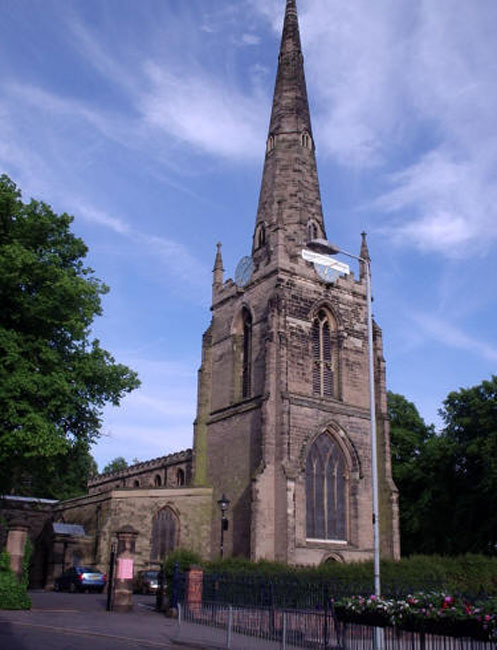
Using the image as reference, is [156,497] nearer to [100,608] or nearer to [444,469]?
[100,608]

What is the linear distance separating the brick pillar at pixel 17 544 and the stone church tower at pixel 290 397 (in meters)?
10.7

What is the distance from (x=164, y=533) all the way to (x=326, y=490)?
853cm

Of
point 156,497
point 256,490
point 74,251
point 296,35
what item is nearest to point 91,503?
point 156,497

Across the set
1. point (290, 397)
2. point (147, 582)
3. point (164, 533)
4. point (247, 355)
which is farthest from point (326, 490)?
point (147, 582)

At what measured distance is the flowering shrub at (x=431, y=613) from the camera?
32.4ft

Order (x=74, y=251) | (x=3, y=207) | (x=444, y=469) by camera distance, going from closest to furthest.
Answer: (x=3, y=207), (x=74, y=251), (x=444, y=469)

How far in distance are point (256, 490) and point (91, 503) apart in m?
14.5

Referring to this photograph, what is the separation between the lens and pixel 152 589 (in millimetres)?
32156

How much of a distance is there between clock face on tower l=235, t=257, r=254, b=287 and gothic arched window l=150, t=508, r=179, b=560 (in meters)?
12.7

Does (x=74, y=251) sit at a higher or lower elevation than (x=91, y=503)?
higher

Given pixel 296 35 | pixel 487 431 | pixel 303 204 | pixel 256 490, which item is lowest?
pixel 256 490

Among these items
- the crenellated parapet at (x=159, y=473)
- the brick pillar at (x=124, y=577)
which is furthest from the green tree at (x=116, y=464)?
the brick pillar at (x=124, y=577)

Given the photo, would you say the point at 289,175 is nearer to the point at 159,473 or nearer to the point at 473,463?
the point at 473,463

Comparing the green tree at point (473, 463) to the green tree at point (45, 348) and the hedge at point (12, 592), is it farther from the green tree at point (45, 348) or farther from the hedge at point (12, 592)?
the hedge at point (12, 592)
